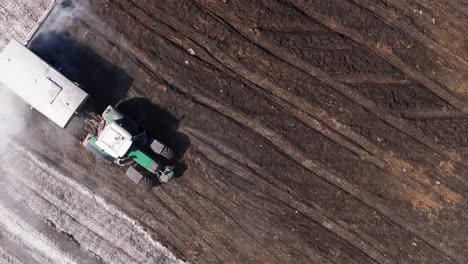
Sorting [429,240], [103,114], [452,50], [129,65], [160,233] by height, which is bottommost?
[160,233]

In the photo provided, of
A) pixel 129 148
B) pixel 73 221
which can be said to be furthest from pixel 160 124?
pixel 73 221

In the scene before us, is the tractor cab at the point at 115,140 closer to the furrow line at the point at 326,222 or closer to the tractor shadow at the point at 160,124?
the tractor shadow at the point at 160,124

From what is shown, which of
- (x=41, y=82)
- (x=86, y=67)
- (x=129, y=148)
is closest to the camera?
(x=41, y=82)

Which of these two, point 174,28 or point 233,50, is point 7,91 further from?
point 233,50

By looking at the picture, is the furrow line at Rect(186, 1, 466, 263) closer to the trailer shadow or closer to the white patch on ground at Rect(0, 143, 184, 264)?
the trailer shadow

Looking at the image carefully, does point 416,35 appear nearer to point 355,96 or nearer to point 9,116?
point 355,96

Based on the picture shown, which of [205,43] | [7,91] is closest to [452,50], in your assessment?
[205,43]
